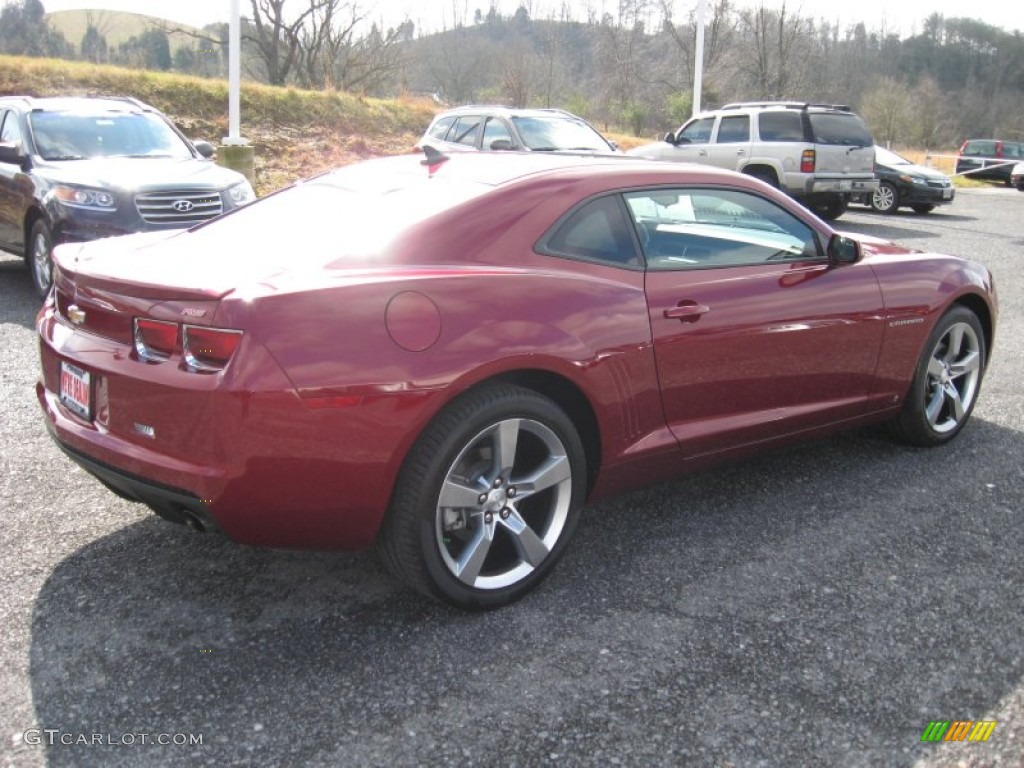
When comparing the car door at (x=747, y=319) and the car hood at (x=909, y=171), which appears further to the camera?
the car hood at (x=909, y=171)

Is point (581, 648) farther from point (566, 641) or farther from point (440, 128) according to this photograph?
point (440, 128)

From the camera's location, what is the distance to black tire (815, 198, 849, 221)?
627 inches

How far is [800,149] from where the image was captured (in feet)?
49.6

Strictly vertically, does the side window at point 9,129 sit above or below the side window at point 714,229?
above

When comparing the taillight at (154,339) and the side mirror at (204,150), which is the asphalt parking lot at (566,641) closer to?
the taillight at (154,339)

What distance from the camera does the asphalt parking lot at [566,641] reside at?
2.45 meters

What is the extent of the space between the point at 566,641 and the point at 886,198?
1768cm

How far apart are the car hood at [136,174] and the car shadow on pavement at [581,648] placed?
188 inches

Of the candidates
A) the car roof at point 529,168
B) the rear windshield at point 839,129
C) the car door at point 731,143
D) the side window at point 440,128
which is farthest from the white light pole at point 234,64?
the car roof at point 529,168

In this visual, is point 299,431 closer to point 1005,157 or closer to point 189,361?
point 189,361

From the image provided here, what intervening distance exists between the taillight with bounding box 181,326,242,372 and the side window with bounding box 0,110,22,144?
22.8 ft

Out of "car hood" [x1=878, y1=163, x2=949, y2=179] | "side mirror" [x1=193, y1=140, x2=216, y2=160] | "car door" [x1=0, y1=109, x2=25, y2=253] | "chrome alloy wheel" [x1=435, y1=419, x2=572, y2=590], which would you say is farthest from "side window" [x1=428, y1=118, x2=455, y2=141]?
"chrome alloy wheel" [x1=435, y1=419, x2=572, y2=590]

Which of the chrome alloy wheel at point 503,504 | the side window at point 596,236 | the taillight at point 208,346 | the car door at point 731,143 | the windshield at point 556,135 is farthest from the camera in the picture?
the car door at point 731,143

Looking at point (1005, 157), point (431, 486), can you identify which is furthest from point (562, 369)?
point (1005, 157)
